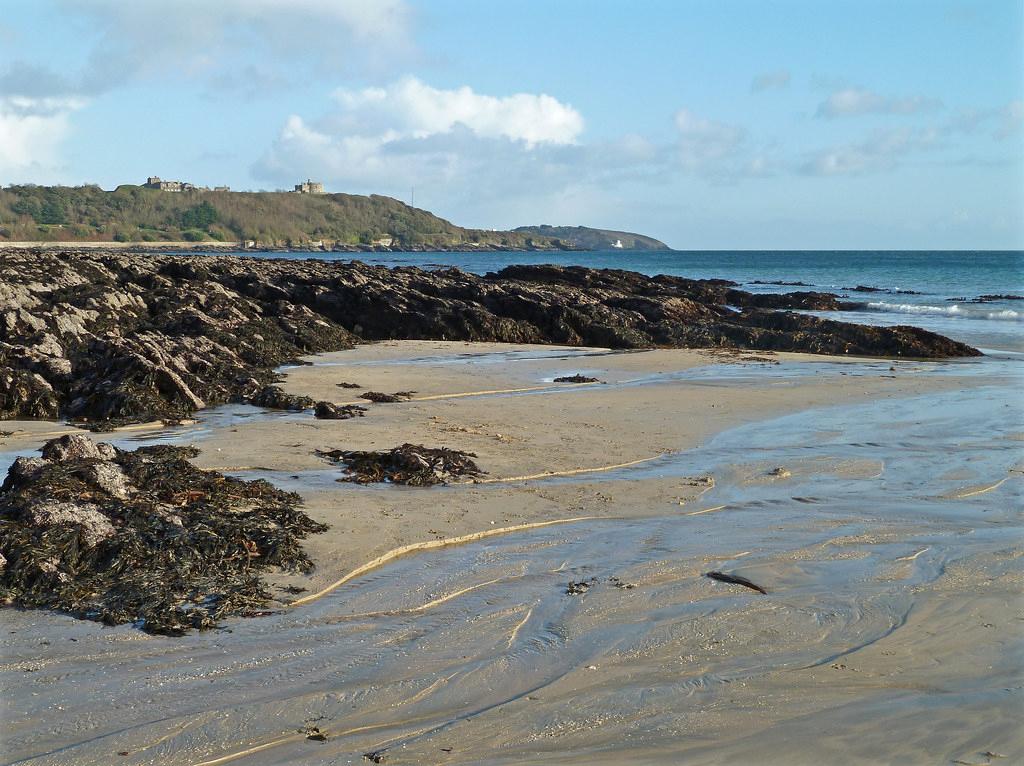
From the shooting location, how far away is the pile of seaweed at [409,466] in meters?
7.83

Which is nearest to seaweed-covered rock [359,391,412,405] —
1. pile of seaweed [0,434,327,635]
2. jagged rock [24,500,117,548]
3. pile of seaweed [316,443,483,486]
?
pile of seaweed [316,443,483,486]

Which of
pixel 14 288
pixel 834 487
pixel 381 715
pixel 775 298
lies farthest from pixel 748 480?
pixel 775 298

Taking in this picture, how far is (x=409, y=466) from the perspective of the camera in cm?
797

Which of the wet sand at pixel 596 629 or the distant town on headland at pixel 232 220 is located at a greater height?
the distant town on headland at pixel 232 220

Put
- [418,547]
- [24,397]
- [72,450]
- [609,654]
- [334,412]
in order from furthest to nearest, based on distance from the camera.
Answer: [24,397]
[334,412]
[72,450]
[418,547]
[609,654]

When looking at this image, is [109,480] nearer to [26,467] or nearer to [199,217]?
[26,467]

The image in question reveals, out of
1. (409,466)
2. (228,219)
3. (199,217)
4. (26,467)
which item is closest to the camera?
(26,467)

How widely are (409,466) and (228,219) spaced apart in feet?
550

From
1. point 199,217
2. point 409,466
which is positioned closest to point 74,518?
point 409,466

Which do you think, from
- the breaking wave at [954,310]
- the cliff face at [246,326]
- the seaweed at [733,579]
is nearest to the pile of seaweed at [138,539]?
the seaweed at [733,579]

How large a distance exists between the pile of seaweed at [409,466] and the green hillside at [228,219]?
444 feet

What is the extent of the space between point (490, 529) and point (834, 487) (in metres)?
3.17

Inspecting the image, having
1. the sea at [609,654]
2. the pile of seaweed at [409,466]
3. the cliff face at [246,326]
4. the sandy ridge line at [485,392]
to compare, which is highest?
the cliff face at [246,326]

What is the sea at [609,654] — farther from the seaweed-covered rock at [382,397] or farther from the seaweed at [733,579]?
the seaweed-covered rock at [382,397]
